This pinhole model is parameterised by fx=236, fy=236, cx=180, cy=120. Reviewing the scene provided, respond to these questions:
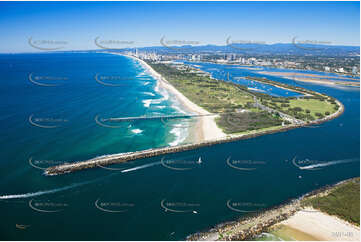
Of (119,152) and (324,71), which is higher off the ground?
(324,71)

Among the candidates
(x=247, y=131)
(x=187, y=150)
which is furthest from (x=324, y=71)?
(x=187, y=150)

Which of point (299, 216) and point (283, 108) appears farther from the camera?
point (283, 108)

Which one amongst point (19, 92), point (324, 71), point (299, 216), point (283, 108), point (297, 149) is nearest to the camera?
point (299, 216)

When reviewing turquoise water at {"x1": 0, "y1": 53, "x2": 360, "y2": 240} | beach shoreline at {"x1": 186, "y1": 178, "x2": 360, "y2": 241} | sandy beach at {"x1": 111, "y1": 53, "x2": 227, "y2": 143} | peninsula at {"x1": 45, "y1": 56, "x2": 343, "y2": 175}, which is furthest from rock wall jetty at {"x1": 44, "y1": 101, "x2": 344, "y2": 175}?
beach shoreline at {"x1": 186, "y1": 178, "x2": 360, "y2": 241}

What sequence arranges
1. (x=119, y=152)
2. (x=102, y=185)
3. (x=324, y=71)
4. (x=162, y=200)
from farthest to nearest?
(x=324, y=71) → (x=119, y=152) → (x=102, y=185) → (x=162, y=200)

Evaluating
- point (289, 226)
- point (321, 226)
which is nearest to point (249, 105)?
point (321, 226)

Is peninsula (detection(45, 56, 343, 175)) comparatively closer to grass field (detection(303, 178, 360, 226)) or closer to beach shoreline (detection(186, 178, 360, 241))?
beach shoreline (detection(186, 178, 360, 241))

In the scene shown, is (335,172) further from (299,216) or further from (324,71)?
(324,71)

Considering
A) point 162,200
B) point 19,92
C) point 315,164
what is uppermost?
point 19,92
